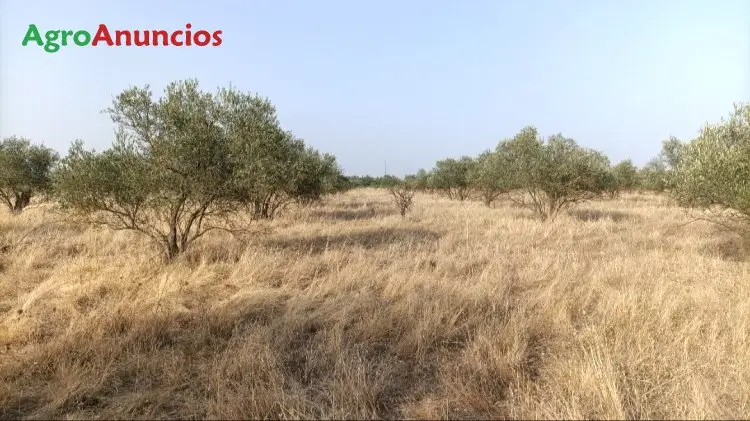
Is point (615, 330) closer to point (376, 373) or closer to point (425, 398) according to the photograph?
point (425, 398)

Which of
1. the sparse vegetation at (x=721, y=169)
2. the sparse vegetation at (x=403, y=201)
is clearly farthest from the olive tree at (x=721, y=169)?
the sparse vegetation at (x=403, y=201)

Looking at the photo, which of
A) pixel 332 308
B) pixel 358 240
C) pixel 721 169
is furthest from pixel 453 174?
pixel 332 308

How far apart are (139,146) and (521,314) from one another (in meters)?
8.45

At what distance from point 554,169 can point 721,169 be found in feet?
31.5

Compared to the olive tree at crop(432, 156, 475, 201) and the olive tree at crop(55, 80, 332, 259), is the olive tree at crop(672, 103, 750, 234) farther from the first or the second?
the olive tree at crop(432, 156, 475, 201)

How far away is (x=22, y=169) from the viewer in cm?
1811

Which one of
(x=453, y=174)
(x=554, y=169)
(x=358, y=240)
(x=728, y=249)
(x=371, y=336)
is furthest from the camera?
(x=453, y=174)

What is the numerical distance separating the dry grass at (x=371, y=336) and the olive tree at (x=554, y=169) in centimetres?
896

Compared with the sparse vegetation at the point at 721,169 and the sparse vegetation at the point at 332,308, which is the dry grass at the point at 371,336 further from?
the sparse vegetation at the point at 721,169

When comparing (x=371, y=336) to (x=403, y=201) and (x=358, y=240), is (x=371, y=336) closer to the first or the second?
(x=358, y=240)

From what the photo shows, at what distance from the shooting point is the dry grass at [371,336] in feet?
11.3

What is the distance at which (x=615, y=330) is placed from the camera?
470 centimetres

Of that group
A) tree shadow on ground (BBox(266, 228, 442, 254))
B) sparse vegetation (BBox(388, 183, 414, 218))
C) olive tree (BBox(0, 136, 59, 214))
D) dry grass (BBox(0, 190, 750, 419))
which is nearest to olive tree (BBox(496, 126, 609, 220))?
sparse vegetation (BBox(388, 183, 414, 218))

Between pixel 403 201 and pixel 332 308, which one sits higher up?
pixel 403 201
